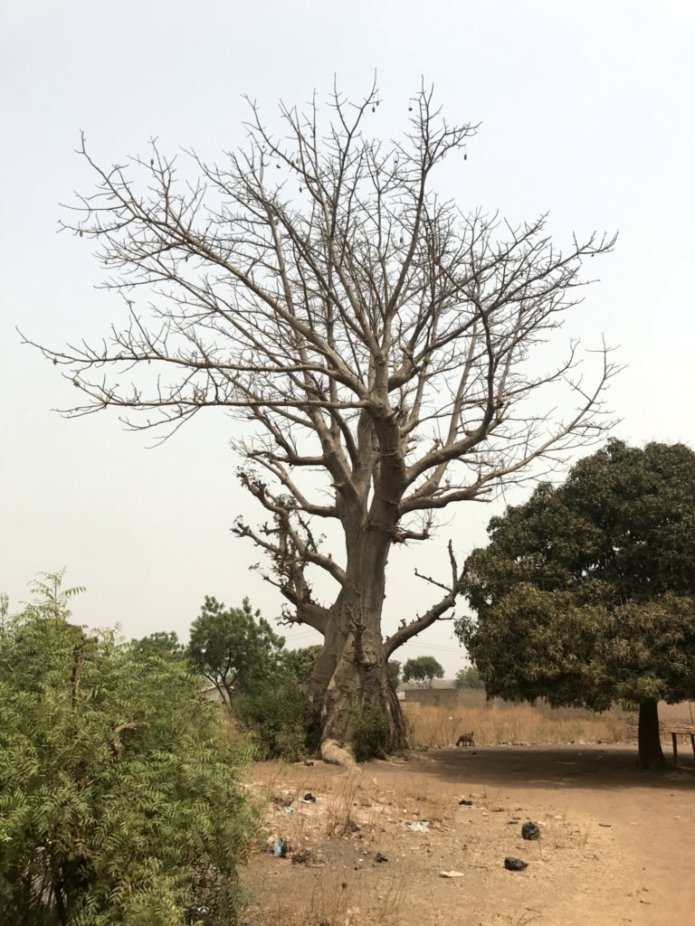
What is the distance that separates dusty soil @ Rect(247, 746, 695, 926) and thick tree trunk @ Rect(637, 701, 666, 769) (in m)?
1.37

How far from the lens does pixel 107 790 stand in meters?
3.51

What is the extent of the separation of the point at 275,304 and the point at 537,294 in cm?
380

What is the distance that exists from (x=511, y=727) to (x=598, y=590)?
902 cm

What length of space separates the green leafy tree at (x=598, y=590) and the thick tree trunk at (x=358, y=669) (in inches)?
62.7

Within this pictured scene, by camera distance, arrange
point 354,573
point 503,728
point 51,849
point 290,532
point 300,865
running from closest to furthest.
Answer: point 51,849 → point 300,865 → point 354,573 → point 290,532 → point 503,728

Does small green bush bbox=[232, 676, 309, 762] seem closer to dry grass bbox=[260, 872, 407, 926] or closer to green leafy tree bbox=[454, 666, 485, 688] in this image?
dry grass bbox=[260, 872, 407, 926]

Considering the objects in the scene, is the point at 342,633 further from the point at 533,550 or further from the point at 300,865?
the point at 300,865

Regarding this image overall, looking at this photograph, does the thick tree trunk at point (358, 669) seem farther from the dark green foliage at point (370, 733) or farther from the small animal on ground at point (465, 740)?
the small animal on ground at point (465, 740)

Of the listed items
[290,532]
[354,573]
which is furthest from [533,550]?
[290,532]

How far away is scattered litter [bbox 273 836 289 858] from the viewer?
19.6 feet

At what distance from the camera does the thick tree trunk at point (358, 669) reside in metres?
12.7

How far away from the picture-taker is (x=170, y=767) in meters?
3.70

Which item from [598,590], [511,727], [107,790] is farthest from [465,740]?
[107,790]

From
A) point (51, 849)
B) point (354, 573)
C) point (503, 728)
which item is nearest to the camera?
point (51, 849)
